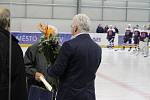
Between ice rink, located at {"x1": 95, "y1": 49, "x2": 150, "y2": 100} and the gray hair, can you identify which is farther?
ice rink, located at {"x1": 95, "y1": 49, "x2": 150, "y2": 100}

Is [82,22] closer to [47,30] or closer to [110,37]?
[47,30]

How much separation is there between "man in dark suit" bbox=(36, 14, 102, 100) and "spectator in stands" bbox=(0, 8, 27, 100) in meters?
0.89

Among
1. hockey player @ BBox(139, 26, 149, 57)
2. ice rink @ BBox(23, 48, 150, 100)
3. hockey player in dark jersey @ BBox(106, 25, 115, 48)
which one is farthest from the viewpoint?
hockey player in dark jersey @ BBox(106, 25, 115, 48)

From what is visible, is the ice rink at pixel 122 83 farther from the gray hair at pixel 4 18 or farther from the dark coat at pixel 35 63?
the gray hair at pixel 4 18

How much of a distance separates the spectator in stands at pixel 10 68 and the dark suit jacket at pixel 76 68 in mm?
885

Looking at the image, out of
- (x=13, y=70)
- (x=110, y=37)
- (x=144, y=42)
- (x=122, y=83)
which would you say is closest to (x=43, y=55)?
(x=13, y=70)

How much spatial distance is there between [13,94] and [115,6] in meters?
36.9

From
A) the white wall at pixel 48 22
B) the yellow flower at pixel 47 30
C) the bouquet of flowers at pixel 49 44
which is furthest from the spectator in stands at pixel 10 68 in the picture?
the white wall at pixel 48 22

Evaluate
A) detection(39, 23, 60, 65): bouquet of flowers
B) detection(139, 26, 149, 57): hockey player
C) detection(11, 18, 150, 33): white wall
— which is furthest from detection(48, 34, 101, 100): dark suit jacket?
detection(11, 18, 150, 33): white wall

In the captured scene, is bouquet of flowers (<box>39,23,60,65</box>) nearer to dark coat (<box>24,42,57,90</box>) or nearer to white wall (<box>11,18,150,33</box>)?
dark coat (<box>24,42,57,90</box>)

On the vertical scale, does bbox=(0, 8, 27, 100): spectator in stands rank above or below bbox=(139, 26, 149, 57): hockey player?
above

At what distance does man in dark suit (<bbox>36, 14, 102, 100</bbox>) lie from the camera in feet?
13.6

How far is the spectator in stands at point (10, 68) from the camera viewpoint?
3.03 meters

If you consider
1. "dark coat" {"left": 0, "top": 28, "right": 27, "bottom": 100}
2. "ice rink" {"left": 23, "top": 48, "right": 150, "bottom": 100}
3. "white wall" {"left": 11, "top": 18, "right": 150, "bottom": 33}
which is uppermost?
"dark coat" {"left": 0, "top": 28, "right": 27, "bottom": 100}
